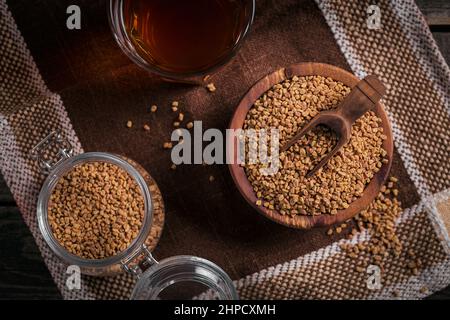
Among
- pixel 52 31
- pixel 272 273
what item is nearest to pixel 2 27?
pixel 52 31

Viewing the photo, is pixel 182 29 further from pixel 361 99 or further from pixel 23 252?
pixel 23 252

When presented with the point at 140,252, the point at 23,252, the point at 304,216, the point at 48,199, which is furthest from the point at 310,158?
the point at 23,252

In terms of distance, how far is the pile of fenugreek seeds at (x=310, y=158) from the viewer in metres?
0.99

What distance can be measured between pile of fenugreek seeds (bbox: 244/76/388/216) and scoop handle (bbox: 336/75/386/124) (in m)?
0.05

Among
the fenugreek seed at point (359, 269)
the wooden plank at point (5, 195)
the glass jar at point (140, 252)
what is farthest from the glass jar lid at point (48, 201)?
the fenugreek seed at point (359, 269)

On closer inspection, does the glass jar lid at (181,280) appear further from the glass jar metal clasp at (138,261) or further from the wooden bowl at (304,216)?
the wooden bowl at (304,216)

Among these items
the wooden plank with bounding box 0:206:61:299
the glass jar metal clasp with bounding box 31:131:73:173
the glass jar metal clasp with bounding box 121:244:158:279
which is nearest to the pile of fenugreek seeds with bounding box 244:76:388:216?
the glass jar metal clasp with bounding box 121:244:158:279

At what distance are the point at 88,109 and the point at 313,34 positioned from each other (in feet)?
1.60

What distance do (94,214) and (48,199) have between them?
0.30 ft

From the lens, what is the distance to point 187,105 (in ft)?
3.54

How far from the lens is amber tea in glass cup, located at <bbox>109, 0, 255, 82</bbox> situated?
970 mm

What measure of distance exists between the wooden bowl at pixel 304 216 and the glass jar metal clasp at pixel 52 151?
331 millimetres

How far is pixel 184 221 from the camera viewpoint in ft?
3.52

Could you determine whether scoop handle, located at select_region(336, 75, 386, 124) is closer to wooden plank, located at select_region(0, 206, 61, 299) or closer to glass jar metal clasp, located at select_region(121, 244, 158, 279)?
glass jar metal clasp, located at select_region(121, 244, 158, 279)
